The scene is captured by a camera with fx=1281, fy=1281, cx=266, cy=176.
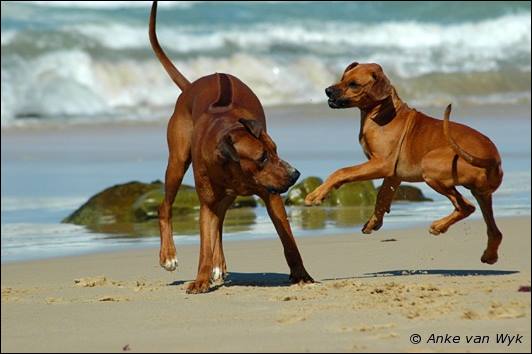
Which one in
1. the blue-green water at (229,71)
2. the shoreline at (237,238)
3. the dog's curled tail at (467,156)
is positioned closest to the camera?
the dog's curled tail at (467,156)

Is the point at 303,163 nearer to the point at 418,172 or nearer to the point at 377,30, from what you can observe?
the point at 418,172

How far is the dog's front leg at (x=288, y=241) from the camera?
763cm

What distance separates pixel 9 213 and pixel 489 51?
18187 millimetres

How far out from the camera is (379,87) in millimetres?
8617

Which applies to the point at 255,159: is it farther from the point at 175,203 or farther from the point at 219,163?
the point at 175,203

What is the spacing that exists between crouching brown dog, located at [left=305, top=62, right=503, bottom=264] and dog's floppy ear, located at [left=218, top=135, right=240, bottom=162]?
3.67 ft

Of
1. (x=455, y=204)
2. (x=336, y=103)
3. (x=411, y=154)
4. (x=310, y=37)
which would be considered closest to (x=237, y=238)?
(x=336, y=103)

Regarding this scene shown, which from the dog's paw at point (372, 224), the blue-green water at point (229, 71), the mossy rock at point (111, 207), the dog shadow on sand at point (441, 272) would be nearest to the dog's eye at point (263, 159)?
the dog shadow on sand at point (441, 272)

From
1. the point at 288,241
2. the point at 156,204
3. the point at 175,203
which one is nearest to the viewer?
the point at 288,241

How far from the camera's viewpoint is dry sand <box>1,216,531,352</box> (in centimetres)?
579

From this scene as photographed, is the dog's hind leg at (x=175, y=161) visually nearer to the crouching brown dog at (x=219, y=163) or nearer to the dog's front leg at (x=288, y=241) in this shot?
the crouching brown dog at (x=219, y=163)

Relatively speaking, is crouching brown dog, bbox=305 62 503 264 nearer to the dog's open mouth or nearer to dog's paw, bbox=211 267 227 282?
the dog's open mouth

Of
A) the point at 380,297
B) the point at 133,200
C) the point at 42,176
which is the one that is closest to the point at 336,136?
the point at 42,176

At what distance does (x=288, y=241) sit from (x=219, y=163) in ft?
2.43
